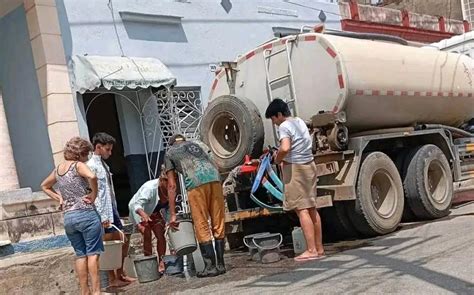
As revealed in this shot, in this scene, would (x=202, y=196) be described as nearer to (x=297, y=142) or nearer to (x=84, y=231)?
(x=297, y=142)

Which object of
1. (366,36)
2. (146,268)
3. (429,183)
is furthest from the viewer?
(429,183)

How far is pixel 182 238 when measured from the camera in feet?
21.9

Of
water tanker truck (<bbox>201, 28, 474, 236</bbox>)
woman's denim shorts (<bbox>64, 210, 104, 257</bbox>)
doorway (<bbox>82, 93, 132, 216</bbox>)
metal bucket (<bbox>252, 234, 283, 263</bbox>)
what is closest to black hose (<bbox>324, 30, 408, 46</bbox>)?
water tanker truck (<bbox>201, 28, 474, 236</bbox>)

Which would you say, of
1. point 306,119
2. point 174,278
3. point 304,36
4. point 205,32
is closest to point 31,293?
point 174,278

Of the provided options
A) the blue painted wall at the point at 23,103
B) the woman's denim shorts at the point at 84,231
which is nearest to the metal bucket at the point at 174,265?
the woman's denim shorts at the point at 84,231

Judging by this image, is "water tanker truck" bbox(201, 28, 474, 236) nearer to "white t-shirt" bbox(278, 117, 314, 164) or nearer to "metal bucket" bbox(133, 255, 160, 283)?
"white t-shirt" bbox(278, 117, 314, 164)

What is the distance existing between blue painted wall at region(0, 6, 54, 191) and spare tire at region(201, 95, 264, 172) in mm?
2655

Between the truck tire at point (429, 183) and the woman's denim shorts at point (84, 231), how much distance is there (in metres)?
4.70

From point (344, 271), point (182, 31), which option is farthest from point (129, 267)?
point (182, 31)

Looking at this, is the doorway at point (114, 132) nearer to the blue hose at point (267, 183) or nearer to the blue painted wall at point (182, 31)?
the blue painted wall at point (182, 31)

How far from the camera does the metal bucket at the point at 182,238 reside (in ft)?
21.9

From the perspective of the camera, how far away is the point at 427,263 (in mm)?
5766

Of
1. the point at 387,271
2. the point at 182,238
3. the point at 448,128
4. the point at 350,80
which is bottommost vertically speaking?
the point at 387,271

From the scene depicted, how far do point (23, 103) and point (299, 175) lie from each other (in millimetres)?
5172
